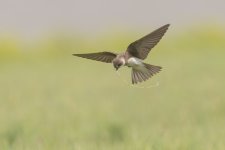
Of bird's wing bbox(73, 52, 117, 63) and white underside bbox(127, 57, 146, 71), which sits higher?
bird's wing bbox(73, 52, 117, 63)

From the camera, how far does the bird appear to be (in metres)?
4.63

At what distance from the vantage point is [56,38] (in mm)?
21000

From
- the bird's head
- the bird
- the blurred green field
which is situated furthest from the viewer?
the blurred green field

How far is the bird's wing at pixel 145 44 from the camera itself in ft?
15.2

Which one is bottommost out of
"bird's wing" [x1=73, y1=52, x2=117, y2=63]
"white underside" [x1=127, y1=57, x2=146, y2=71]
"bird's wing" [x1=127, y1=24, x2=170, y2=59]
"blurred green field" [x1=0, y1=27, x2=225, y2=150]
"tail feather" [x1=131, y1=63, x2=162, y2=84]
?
"blurred green field" [x1=0, y1=27, x2=225, y2=150]

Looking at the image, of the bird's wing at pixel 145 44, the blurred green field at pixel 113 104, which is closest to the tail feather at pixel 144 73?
the bird's wing at pixel 145 44

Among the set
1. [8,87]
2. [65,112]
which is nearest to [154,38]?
[65,112]

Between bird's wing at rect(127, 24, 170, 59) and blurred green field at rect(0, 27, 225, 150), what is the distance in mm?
1537

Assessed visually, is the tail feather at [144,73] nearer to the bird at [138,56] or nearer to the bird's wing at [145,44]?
the bird at [138,56]

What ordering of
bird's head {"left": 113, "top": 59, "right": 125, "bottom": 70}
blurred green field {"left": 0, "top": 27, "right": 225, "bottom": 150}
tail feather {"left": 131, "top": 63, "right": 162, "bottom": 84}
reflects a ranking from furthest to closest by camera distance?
blurred green field {"left": 0, "top": 27, "right": 225, "bottom": 150}
tail feather {"left": 131, "top": 63, "right": 162, "bottom": 84}
bird's head {"left": 113, "top": 59, "right": 125, "bottom": 70}

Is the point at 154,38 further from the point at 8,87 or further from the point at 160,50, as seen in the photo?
the point at 160,50

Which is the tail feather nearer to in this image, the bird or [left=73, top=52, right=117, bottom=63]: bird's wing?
the bird

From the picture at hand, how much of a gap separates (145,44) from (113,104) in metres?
5.79

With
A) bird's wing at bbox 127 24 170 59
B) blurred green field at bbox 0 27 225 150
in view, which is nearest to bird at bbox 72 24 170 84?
bird's wing at bbox 127 24 170 59
